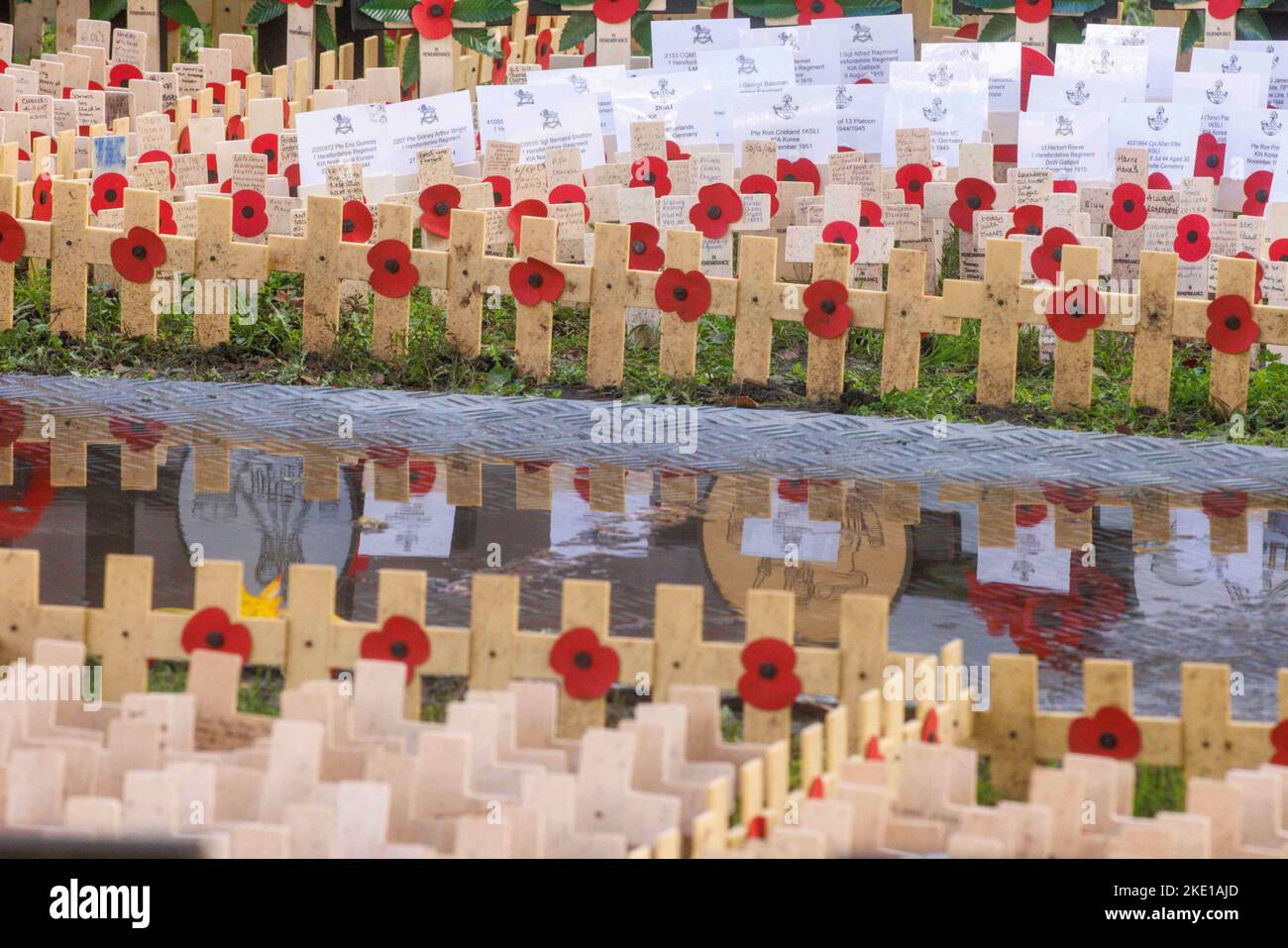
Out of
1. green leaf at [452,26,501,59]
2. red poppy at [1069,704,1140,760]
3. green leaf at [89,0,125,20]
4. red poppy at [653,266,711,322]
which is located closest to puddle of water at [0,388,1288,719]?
red poppy at [1069,704,1140,760]

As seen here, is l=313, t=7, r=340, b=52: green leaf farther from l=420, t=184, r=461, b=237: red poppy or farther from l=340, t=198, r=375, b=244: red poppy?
l=340, t=198, r=375, b=244: red poppy

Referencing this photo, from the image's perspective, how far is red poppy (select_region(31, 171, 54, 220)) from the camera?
8828mm

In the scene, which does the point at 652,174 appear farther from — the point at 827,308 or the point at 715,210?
the point at 827,308

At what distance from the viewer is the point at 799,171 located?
387 inches

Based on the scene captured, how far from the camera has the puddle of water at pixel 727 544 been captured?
5918 millimetres

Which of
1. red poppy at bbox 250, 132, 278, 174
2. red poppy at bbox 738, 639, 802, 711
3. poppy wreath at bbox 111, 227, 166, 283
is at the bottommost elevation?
red poppy at bbox 738, 639, 802, 711

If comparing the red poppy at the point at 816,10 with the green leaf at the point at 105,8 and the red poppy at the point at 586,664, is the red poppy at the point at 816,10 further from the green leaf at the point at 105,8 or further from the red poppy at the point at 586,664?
the red poppy at the point at 586,664

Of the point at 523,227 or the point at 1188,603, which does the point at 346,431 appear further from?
the point at 1188,603

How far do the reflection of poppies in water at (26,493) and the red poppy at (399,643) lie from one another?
208cm

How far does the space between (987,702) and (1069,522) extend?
233cm

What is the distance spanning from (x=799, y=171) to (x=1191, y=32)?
3722 mm

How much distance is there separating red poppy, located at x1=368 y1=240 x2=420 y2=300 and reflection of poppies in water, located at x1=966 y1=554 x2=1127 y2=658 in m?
3.02
